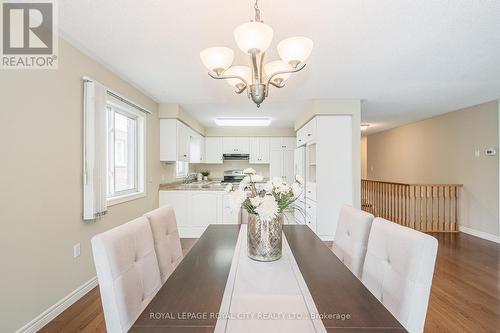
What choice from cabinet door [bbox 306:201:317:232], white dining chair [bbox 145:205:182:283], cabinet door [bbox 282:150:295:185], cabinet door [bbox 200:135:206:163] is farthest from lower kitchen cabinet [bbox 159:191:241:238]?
cabinet door [bbox 282:150:295:185]

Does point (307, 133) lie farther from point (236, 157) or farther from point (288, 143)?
point (236, 157)

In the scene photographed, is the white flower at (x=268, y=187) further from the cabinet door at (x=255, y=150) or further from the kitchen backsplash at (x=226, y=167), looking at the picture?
the kitchen backsplash at (x=226, y=167)

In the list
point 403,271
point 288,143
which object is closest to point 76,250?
point 403,271

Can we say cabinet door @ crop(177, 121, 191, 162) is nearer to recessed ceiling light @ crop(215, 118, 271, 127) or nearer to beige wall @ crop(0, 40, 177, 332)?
recessed ceiling light @ crop(215, 118, 271, 127)

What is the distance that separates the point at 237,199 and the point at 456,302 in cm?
240

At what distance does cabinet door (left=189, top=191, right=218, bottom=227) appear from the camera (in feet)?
13.7

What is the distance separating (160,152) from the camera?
4172mm

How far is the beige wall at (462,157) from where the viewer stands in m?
4.02

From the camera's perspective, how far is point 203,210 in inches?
164

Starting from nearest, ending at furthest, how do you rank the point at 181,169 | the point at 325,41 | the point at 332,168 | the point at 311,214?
the point at 325,41 → the point at 332,168 → the point at 311,214 → the point at 181,169

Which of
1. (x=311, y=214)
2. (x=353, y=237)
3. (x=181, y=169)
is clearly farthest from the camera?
(x=181, y=169)

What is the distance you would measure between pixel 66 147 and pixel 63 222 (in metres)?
0.65

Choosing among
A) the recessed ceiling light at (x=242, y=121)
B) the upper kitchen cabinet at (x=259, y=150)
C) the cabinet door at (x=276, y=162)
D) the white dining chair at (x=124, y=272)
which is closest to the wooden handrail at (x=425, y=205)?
the cabinet door at (x=276, y=162)

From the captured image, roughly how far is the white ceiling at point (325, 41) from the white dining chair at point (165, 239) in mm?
1434
